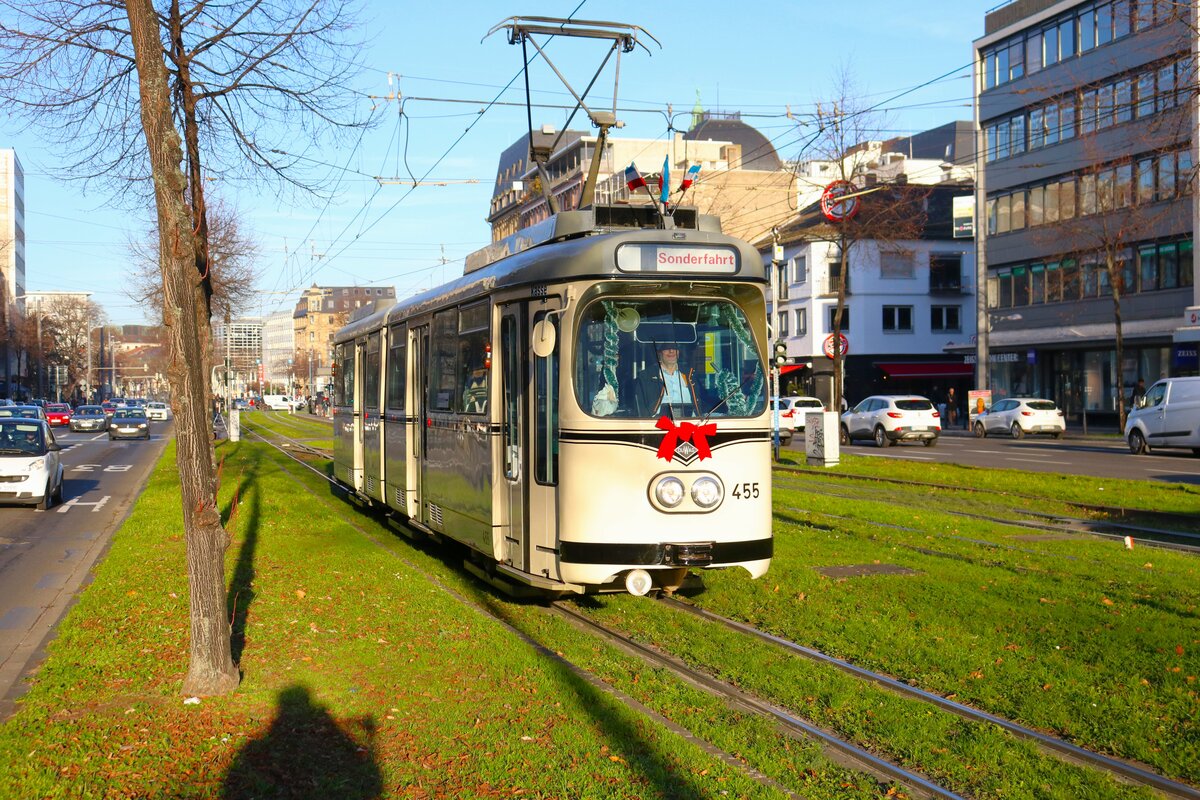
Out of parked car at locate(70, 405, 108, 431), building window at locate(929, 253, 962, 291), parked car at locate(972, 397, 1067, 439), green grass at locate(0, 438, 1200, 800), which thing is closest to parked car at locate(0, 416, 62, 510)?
green grass at locate(0, 438, 1200, 800)

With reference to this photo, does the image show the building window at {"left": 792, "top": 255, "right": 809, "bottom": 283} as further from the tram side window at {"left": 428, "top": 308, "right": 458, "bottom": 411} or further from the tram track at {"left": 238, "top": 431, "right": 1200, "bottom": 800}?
the tram track at {"left": 238, "top": 431, "right": 1200, "bottom": 800}

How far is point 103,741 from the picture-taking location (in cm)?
664

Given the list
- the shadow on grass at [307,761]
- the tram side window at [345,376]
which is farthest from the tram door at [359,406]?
the shadow on grass at [307,761]

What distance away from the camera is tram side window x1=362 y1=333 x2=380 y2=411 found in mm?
16891

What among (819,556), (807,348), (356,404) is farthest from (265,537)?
(807,348)

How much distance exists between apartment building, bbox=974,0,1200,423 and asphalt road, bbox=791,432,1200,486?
7077mm

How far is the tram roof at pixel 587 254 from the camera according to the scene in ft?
30.7

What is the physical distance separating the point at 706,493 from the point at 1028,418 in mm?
36744

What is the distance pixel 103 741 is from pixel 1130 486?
19.1 m

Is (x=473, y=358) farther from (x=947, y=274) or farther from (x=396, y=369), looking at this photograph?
(x=947, y=274)

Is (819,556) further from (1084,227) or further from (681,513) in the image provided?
(1084,227)

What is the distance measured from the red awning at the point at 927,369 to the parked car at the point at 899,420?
29826 millimetres

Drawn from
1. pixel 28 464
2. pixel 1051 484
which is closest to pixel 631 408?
pixel 1051 484

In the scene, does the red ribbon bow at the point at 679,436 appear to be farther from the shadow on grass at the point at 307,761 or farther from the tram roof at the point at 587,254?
the shadow on grass at the point at 307,761
